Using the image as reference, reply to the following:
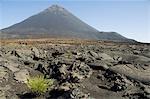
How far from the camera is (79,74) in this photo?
699 inches

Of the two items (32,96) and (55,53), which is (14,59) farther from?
(32,96)

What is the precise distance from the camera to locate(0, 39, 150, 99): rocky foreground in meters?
16.1

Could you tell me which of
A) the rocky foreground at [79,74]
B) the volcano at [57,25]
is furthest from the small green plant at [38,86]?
the volcano at [57,25]

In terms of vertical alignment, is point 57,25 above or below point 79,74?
above

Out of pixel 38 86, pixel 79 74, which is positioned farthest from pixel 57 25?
pixel 38 86

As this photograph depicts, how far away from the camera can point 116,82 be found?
55.1 ft

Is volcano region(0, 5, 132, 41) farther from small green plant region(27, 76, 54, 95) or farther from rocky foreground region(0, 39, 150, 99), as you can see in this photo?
small green plant region(27, 76, 54, 95)

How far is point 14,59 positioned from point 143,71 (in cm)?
752

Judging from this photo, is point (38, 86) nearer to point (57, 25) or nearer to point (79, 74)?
point (79, 74)

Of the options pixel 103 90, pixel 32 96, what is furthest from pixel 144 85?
pixel 32 96

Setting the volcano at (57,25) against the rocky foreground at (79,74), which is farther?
the volcano at (57,25)

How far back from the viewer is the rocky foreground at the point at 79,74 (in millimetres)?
16125

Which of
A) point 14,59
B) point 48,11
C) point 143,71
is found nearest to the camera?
point 143,71

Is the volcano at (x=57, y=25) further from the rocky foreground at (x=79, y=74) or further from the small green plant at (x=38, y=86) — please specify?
the small green plant at (x=38, y=86)
